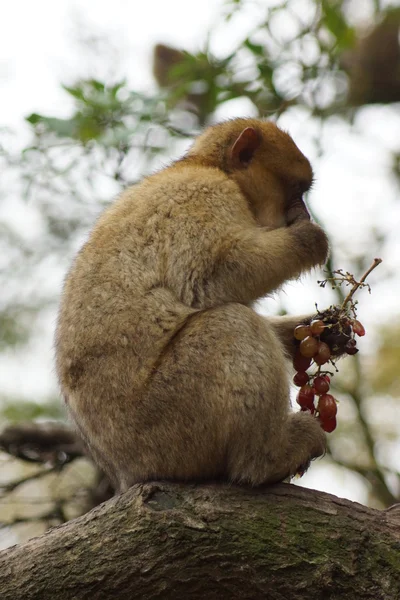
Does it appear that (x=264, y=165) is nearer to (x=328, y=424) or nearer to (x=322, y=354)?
(x=322, y=354)

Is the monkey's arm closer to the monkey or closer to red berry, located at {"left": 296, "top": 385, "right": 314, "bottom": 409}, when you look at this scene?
the monkey

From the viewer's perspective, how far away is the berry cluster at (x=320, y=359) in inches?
175

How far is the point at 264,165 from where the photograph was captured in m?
5.29

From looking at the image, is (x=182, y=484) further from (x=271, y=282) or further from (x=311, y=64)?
(x=311, y=64)

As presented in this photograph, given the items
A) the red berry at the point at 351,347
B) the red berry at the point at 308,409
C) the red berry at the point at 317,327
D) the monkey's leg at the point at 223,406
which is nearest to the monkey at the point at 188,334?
the monkey's leg at the point at 223,406

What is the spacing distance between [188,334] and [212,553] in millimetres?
1114

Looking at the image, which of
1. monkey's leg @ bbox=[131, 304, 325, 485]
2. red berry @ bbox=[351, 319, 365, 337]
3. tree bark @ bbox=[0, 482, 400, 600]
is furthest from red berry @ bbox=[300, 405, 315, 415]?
tree bark @ bbox=[0, 482, 400, 600]

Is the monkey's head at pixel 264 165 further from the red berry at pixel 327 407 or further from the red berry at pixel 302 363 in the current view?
the red berry at pixel 327 407

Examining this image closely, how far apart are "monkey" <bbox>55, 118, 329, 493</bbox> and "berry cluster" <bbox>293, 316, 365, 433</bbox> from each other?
120 mm

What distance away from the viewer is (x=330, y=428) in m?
4.52

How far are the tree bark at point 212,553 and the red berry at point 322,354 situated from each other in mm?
873

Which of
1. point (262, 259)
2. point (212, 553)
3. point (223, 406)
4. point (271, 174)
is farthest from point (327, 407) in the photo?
point (271, 174)

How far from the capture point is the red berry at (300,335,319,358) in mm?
4520

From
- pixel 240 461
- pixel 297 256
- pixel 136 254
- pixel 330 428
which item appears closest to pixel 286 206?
pixel 297 256
